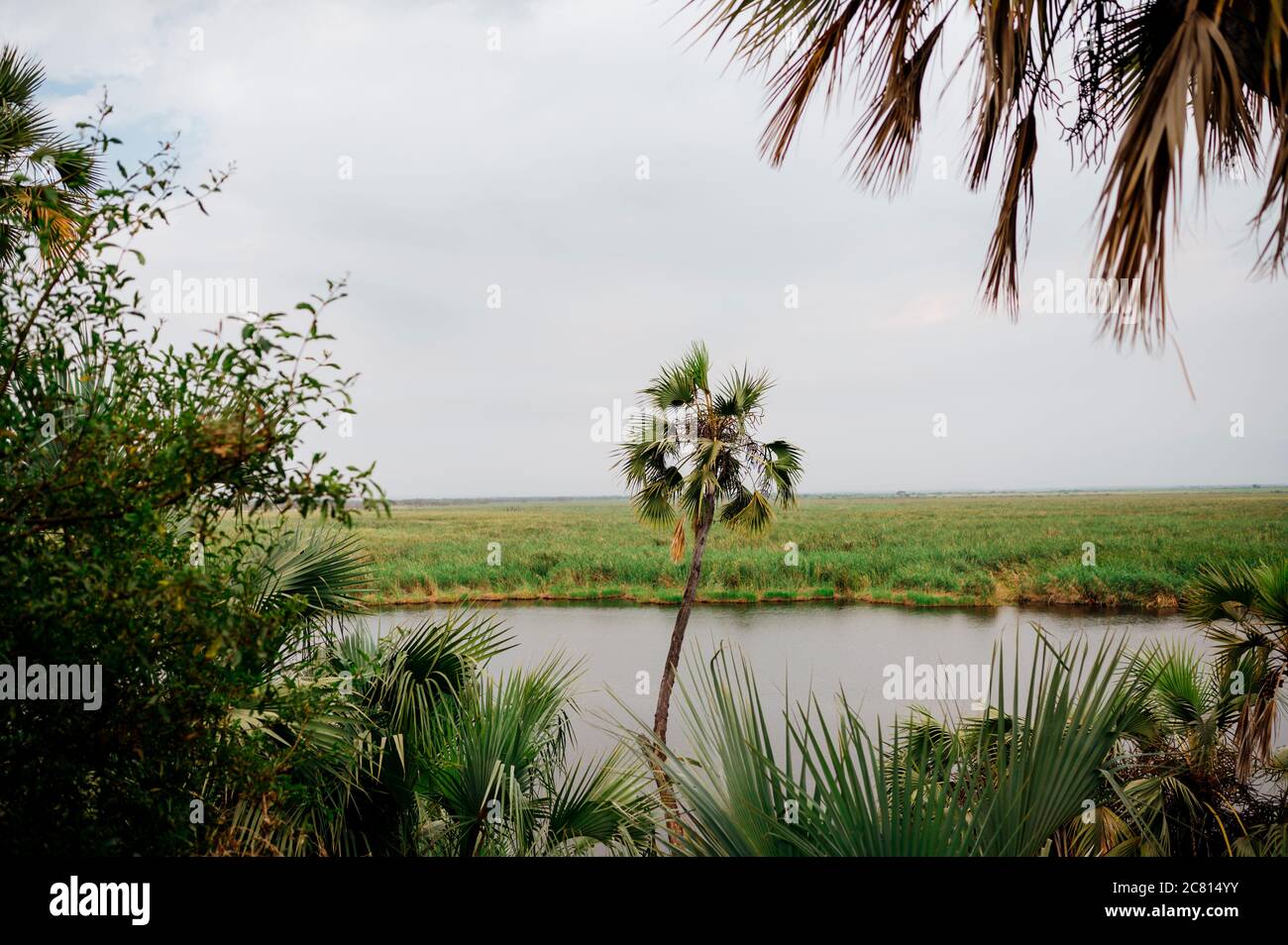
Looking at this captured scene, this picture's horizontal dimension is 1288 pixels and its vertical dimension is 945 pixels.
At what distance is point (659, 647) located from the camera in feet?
53.7

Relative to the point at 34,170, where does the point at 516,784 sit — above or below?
below

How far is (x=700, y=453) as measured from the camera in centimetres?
855

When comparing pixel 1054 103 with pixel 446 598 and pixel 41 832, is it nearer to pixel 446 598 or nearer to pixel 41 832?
pixel 41 832

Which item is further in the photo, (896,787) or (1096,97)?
(1096,97)

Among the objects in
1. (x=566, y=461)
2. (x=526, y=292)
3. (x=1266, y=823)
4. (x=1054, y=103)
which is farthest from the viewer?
(x=526, y=292)

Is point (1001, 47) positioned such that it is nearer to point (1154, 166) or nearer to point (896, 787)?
point (1154, 166)

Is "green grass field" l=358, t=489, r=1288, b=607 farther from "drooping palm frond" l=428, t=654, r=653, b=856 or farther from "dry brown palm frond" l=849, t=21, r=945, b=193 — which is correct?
"dry brown palm frond" l=849, t=21, r=945, b=193

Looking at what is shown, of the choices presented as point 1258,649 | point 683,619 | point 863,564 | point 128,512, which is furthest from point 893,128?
point 863,564

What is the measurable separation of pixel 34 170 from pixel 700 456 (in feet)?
22.6

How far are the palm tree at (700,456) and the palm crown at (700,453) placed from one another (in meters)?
0.01

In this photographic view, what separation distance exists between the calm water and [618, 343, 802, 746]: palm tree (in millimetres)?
4223

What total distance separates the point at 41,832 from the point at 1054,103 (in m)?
3.92

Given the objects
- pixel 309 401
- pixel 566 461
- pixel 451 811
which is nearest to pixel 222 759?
pixel 309 401

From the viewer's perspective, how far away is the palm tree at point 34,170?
70.1 inches
